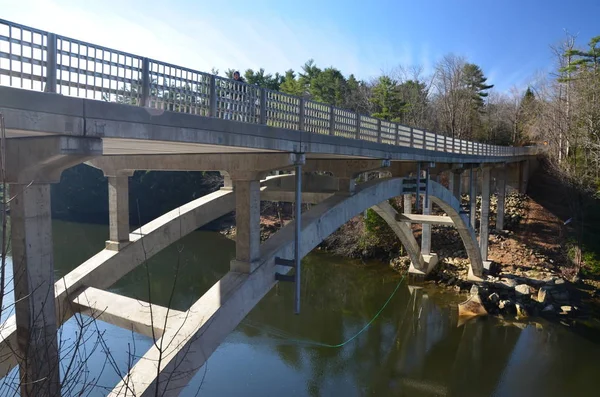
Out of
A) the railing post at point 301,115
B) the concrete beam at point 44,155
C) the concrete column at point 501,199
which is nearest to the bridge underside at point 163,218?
the concrete beam at point 44,155

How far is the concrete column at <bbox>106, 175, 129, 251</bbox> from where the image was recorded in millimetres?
8344

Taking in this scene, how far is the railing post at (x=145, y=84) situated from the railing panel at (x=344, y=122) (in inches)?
174

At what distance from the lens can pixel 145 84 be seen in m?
4.39

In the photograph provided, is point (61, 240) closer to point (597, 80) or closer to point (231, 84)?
point (231, 84)

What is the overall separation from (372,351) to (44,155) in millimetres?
12778

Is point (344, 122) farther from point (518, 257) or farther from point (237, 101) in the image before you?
point (518, 257)

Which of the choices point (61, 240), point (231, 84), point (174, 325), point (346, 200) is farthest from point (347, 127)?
point (61, 240)

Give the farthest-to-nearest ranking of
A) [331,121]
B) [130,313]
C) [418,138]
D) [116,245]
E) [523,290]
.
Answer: [523,290] → [418,138] → [116,245] → [331,121] → [130,313]

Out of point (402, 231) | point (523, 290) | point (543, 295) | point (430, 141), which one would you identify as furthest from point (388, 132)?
point (543, 295)

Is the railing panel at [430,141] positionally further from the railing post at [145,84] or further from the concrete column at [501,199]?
the concrete column at [501,199]

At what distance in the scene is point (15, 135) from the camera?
4023 millimetres

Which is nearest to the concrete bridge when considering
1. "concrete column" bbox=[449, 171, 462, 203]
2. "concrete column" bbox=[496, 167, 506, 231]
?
"concrete column" bbox=[449, 171, 462, 203]

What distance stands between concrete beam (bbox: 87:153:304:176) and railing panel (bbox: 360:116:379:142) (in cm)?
301

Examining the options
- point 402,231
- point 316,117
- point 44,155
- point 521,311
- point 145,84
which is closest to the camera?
point 44,155
